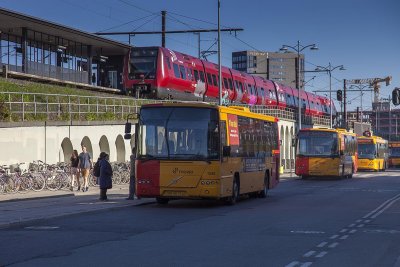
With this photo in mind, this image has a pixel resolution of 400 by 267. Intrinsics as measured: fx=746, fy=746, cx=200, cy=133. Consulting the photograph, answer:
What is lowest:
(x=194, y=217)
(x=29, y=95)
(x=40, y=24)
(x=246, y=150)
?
(x=194, y=217)

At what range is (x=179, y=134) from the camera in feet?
72.5

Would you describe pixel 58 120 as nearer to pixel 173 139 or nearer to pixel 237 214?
pixel 173 139

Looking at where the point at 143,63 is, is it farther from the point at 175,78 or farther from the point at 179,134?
the point at 179,134

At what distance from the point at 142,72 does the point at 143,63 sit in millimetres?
581

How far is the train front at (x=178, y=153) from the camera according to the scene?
71.9 ft

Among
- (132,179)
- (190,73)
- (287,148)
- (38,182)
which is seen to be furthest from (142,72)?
(287,148)

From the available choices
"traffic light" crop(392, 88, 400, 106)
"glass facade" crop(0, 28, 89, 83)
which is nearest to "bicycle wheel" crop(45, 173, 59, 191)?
"glass facade" crop(0, 28, 89, 83)

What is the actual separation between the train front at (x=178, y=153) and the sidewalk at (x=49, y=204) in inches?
56.7

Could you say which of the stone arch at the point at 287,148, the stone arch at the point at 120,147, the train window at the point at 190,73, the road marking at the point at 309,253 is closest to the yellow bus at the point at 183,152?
the road marking at the point at 309,253

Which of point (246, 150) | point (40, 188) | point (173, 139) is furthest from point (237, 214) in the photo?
point (40, 188)

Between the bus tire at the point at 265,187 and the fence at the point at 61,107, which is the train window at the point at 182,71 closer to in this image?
the fence at the point at 61,107

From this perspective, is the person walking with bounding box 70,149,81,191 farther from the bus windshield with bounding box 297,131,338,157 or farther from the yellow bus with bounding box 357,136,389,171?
the yellow bus with bounding box 357,136,389,171

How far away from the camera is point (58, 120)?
33.2m

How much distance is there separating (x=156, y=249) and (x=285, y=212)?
9081 millimetres
